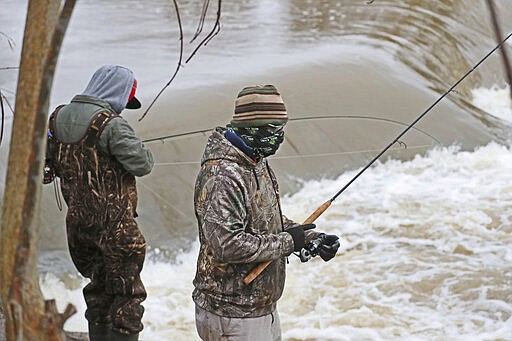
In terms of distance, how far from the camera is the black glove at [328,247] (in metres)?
3.16

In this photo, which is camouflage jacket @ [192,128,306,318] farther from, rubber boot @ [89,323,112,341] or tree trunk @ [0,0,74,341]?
tree trunk @ [0,0,74,341]

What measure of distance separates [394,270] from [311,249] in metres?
4.53

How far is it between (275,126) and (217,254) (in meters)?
0.49

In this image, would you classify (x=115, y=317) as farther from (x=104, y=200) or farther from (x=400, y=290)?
(x=400, y=290)

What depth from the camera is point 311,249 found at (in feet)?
10.4

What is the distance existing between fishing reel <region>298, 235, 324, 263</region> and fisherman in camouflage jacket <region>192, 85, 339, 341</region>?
17mm

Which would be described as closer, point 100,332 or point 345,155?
point 100,332

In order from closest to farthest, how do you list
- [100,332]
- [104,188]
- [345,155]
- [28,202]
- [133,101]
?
1. [28,202]
2. [104,188]
3. [133,101]
4. [100,332]
5. [345,155]

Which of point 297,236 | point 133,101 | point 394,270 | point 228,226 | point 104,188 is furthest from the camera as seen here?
point 394,270

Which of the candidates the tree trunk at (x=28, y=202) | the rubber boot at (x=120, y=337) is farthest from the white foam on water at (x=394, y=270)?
the tree trunk at (x=28, y=202)

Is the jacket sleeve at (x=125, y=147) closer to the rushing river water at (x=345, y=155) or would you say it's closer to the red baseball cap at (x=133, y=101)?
the red baseball cap at (x=133, y=101)

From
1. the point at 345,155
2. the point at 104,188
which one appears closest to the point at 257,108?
the point at 104,188

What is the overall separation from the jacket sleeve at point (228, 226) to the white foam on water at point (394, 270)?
3442 mm

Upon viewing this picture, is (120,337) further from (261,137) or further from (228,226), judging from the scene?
(261,137)
